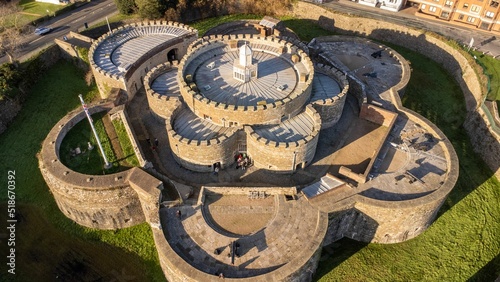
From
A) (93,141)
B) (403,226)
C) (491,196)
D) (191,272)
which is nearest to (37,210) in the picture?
(93,141)

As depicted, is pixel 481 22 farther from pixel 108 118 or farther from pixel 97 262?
pixel 97 262

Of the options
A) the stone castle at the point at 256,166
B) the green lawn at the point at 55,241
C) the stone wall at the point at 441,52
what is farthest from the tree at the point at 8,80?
the stone wall at the point at 441,52

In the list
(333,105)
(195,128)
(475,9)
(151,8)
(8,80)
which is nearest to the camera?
(195,128)

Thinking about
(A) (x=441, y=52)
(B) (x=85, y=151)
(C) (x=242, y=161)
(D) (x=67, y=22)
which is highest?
(D) (x=67, y=22)

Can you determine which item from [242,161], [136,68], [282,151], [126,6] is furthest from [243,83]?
[126,6]

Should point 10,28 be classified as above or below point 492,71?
above

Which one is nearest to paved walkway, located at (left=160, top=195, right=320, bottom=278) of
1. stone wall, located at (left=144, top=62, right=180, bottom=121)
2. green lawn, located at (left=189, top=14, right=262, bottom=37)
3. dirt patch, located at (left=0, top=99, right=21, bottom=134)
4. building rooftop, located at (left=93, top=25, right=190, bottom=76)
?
stone wall, located at (left=144, top=62, right=180, bottom=121)

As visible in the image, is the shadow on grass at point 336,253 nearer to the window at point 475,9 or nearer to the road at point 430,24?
the road at point 430,24

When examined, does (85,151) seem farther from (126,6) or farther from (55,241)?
(126,6)

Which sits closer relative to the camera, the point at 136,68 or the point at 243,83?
the point at 243,83
